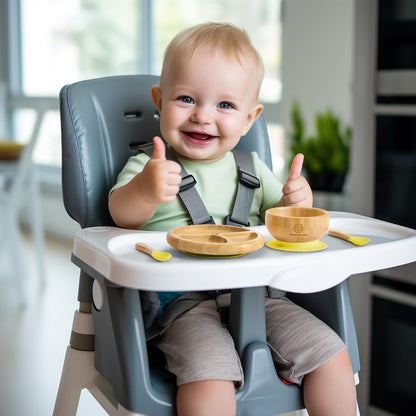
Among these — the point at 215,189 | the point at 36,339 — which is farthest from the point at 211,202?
the point at 36,339

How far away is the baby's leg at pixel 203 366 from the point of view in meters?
0.92

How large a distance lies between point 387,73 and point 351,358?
0.88 meters

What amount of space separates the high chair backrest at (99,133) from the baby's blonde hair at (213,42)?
0.15 m

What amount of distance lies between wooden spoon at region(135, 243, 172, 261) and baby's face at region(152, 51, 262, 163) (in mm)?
257

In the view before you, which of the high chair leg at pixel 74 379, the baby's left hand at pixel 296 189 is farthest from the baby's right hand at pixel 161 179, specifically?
the high chair leg at pixel 74 379

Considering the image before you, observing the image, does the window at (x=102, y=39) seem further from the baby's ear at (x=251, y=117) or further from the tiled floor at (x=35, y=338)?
the baby's ear at (x=251, y=117)

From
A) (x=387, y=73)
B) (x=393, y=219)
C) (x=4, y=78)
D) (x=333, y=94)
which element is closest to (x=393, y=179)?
(x=393, y=219)

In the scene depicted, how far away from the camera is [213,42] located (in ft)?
3.57

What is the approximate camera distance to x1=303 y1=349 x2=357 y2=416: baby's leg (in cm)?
99

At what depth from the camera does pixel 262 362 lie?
98 cm

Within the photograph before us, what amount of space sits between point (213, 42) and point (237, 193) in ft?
0.91

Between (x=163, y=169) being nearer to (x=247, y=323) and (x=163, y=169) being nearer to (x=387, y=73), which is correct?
(x=247, y=323)

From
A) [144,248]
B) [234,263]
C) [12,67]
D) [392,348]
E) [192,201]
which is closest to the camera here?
[234,263]

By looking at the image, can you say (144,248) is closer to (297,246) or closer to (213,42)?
(297,246)
